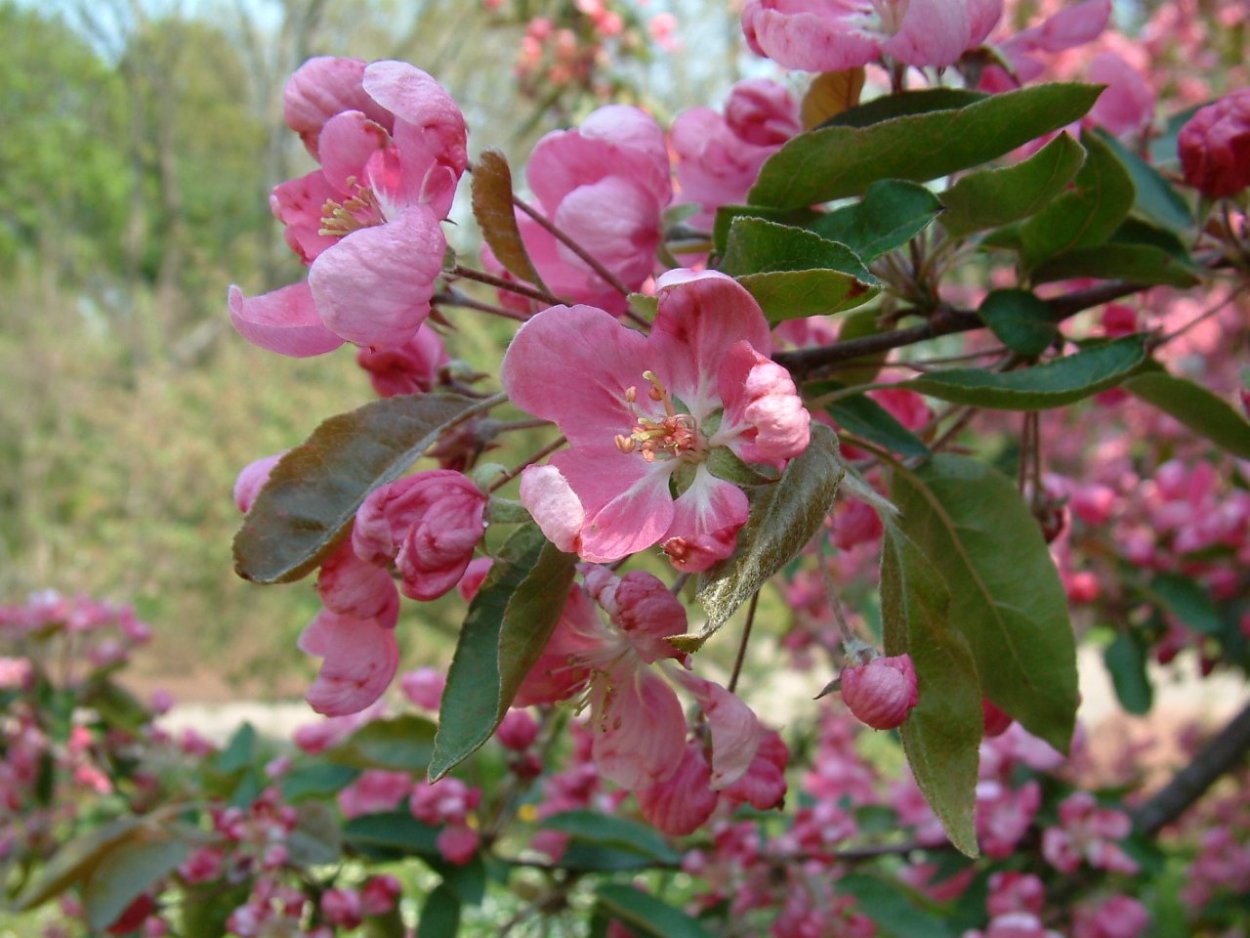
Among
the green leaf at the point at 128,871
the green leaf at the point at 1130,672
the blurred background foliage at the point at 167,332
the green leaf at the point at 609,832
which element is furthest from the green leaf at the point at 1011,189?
the blurred background foliage at the point at 167,332

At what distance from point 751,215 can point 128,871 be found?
3.81 ft

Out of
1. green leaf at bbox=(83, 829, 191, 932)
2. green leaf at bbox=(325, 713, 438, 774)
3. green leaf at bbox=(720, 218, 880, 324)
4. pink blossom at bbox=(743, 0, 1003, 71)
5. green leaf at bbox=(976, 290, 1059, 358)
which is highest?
pink blossom at bbox=(743, 0, 1003, 71)

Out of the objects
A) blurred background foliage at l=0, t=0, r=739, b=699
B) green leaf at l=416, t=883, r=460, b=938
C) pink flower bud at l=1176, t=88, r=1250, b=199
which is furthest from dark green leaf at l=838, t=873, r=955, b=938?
blurred background foliage at l=0, t=0, r=739, b=699

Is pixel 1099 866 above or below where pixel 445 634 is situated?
above

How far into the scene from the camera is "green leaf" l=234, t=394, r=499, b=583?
2.15 feet

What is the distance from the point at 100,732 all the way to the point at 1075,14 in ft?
6.43

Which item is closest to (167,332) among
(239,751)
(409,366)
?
(239,751)

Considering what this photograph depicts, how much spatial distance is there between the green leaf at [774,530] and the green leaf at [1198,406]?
1.07 ft

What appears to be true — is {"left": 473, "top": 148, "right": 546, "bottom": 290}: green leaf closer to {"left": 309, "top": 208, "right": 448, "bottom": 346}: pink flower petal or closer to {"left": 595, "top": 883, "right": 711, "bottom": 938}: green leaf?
{"left": 309, "top": 208, "right": 448, "bottom": 346}: pink flower petal

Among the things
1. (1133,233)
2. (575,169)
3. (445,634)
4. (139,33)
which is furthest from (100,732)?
(139,33)

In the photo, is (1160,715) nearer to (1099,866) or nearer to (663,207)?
(1099,866)

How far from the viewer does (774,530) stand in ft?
1.86

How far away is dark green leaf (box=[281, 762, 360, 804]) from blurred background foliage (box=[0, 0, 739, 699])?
397cm

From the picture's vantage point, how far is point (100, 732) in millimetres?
2068
